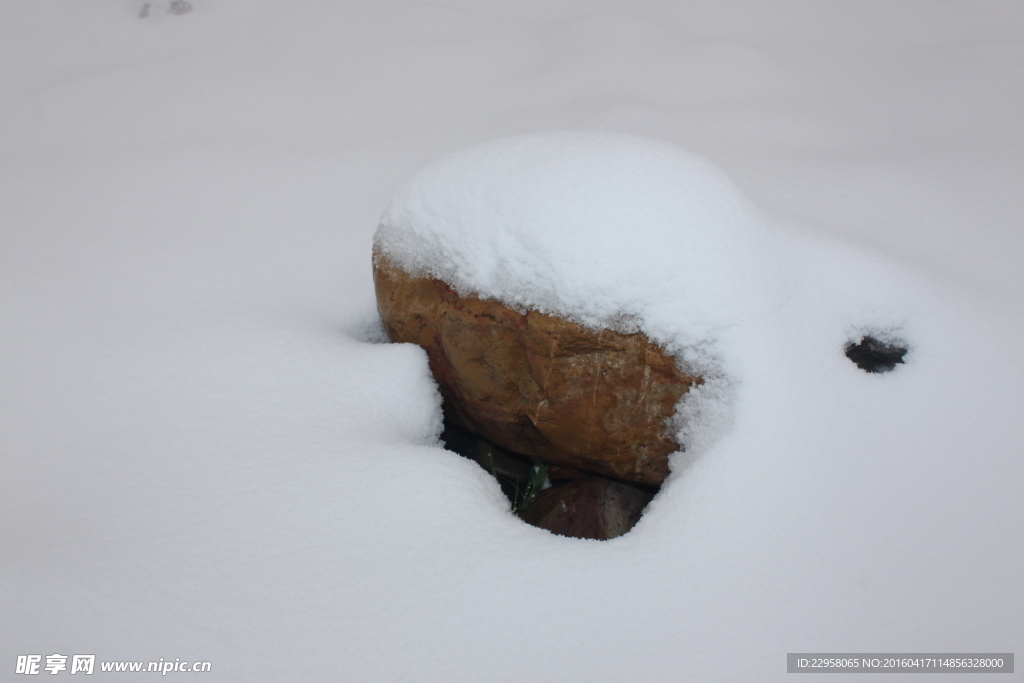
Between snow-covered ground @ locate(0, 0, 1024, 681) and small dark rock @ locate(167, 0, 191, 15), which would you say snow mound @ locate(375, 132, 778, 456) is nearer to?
snow-covered ground @ locate(0, 0, 1024, 681)

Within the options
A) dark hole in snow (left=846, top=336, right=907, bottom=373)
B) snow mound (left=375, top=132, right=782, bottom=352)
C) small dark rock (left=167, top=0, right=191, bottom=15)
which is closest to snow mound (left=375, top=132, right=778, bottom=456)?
snow mound (left=375, top=132, right=782, bottom=352)

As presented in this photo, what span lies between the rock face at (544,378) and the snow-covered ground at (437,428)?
3.8 inches

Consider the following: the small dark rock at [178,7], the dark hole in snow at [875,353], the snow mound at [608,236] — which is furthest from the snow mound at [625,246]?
the small dark rock at [178,7]

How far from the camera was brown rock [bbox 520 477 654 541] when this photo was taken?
168cm

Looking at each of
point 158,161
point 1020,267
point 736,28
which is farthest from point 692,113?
point 158,161

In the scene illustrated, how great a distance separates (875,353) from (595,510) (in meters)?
0.82

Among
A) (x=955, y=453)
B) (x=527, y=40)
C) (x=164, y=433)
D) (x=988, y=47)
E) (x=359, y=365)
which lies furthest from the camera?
(x=527, y=40)

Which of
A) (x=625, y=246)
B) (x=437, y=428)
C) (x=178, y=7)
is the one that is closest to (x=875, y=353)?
(x=625, y=246)

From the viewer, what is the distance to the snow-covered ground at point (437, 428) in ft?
3.84

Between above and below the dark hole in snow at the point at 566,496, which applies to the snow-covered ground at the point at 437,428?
above

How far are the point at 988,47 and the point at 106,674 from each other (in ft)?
13.7

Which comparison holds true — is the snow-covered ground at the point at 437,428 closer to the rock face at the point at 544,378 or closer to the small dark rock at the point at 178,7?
the rock face at the point at 544,378

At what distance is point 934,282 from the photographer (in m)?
1.65

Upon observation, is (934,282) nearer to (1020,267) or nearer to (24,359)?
(1020,267)
